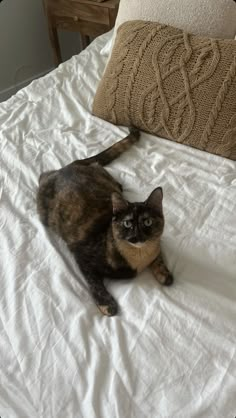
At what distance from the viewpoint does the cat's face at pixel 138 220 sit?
0.83m

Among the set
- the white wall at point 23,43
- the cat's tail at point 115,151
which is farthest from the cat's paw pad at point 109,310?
the white wall at point 23,43

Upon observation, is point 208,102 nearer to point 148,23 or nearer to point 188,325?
point 148,23

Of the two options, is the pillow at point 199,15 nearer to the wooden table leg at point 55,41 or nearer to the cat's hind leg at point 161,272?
the cat's hind leg at point 161,272

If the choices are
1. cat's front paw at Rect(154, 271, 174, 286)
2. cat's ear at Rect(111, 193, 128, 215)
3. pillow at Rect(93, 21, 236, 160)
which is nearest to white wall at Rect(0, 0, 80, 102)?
pillow at Rect(93, 21, 236, 160)

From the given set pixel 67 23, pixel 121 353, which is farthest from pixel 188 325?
pixel 67 23

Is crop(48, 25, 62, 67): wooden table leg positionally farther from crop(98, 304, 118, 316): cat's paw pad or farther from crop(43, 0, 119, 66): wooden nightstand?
crop(98, 304, 118, 316): cat's paw pad

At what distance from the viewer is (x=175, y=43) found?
115cm

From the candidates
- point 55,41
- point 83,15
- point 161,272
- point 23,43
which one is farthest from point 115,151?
point 23,43

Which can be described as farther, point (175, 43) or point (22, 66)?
point (22, 66)

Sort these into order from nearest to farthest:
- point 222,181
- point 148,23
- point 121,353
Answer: point 121,353 < point 222,181 < point 148,23

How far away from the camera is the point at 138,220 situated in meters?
0.84

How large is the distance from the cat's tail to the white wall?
1553 millimetres

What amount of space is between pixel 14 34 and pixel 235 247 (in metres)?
2.13

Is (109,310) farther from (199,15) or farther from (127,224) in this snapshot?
(199,15)
